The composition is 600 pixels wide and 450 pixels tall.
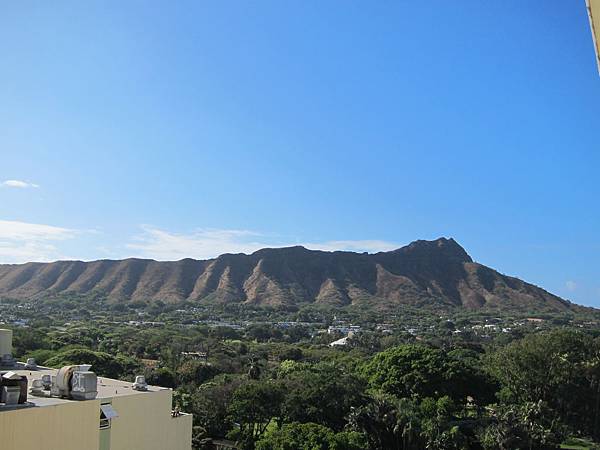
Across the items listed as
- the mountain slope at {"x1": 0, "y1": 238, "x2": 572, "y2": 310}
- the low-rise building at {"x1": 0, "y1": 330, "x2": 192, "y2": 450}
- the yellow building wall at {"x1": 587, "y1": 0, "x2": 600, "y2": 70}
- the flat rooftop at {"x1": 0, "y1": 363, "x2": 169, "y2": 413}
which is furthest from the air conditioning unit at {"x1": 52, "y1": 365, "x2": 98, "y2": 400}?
the mountain slope at {"x1": 0, "y1": 238, "x2": 572, "y2": 310}

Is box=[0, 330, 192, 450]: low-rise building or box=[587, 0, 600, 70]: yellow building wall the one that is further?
box=[0, 330, 192, 450]: low-rise building

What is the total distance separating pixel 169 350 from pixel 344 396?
78.5 feet

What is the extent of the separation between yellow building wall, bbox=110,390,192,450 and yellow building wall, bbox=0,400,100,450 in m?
0.83

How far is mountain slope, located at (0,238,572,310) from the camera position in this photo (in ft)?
381

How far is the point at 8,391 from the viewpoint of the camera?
280 inches

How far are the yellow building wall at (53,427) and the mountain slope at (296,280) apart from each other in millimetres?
103516

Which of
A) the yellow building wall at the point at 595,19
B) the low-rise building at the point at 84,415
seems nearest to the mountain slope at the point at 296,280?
the low-rise building at the point at 84,415

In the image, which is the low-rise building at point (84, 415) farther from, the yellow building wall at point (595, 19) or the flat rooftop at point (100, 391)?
the yellow building wall at point (595, 19)

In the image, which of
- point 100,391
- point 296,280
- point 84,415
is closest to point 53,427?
point 84,415

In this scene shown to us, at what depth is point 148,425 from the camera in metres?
9.54

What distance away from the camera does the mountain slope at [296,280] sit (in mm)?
116250

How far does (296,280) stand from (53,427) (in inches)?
4572

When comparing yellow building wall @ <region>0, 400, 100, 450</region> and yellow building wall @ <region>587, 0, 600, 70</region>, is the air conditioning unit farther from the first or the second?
yellow building wall @ <region>587, 0, 600, 70</region>

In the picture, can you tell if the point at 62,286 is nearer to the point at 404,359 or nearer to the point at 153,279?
the point at 153,279
